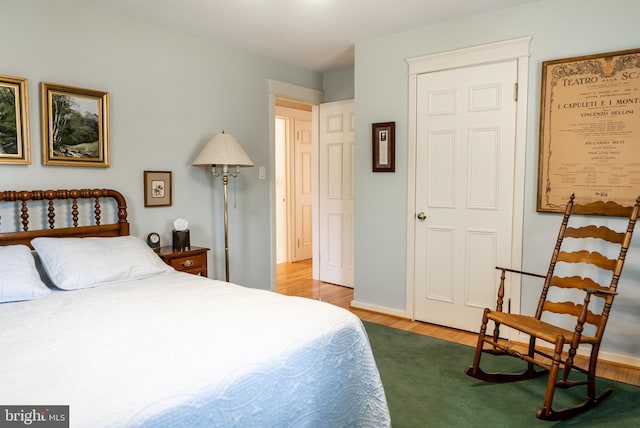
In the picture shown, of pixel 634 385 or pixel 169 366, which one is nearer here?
pixel 169 366

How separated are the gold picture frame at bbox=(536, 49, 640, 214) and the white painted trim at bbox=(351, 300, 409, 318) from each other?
56.0 inches

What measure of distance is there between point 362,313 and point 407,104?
1.84 metres

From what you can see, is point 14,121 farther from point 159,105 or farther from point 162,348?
point 162,348

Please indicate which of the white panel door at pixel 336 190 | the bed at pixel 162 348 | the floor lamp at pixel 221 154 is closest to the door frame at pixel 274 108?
the white panel door at pixel 336 190

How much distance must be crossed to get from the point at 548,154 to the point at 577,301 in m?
1.00

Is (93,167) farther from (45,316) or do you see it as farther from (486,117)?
(486,117)

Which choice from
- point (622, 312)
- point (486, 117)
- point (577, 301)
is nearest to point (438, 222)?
point (486, 117)

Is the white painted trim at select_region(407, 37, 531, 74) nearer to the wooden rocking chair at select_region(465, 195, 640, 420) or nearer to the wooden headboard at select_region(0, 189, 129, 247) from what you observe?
the wooden rocking chair at select_region(465, 195, 640, 420)

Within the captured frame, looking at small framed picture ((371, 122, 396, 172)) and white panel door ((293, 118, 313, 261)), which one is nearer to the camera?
small framed picture ((371, 122, 396, 172))

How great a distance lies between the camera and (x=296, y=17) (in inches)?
125

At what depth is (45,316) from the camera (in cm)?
176

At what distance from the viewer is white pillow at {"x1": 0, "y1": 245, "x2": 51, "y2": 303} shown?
1994 mm

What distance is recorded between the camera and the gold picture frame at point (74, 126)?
8.85 ft

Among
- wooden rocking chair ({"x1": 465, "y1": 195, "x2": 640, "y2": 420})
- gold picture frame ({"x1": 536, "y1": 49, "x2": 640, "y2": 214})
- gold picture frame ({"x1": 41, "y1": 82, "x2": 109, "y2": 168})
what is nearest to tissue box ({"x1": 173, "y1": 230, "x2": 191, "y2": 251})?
gold picture frame ({"x1": 41, "y1": 82, "x2": 109, "y2": 168})
